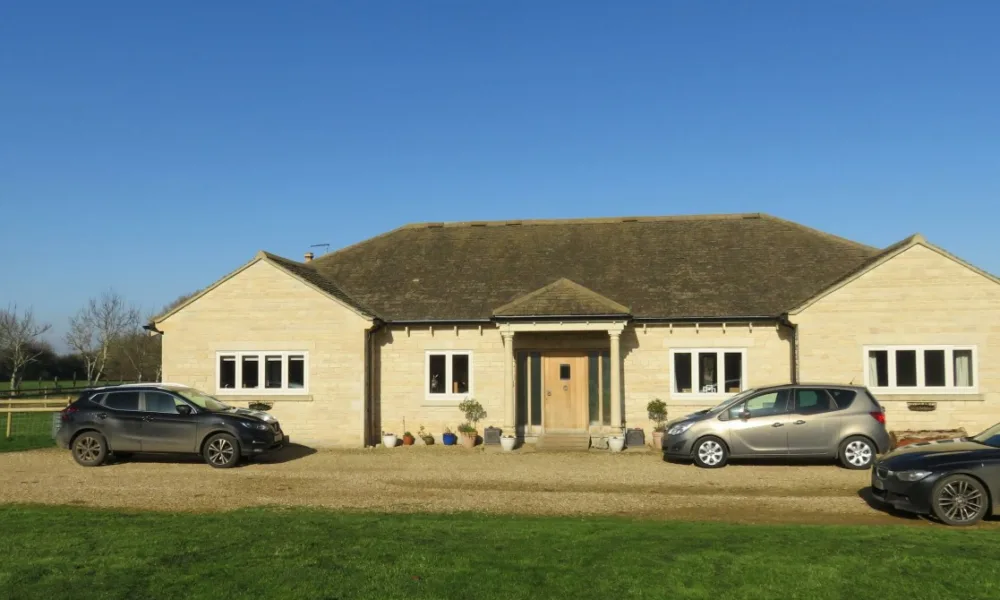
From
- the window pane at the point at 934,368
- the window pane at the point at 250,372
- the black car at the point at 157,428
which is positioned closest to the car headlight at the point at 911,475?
the window pane at the point at 934,368

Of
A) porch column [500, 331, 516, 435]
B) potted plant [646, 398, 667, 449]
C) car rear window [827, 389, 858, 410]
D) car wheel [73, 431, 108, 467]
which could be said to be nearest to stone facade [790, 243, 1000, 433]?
car rear window [827, 389, 858, 410]

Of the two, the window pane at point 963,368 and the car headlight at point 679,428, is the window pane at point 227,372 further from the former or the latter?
the window pane at point 963,368

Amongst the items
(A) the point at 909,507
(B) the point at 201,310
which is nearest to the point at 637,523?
(A) the point at 909,507

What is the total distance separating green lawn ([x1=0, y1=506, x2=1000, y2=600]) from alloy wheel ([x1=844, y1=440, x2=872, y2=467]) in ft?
19.5

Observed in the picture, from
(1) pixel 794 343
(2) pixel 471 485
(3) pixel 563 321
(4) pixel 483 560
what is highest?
(3) pixel 563 321

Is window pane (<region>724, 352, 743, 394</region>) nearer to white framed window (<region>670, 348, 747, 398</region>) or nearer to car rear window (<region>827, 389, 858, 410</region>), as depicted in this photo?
white framed window (<region>670, 348, 747, 398</region>)

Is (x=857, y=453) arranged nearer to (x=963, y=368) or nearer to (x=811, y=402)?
(x=811, y=402)

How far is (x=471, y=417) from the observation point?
20703 mm

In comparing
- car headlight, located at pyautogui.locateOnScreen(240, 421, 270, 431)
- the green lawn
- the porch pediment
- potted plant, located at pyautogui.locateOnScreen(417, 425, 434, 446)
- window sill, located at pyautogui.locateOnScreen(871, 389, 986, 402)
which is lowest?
potted plant, located at pyautogui.locateOnScreen(417, 425, 434, 446)

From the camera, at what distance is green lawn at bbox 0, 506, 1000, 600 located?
691 centimetres

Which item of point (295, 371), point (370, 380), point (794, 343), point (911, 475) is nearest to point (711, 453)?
point (794, 343)

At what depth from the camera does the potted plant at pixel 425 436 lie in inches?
811

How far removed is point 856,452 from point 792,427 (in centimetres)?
136

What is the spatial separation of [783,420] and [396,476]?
25.7 feet
